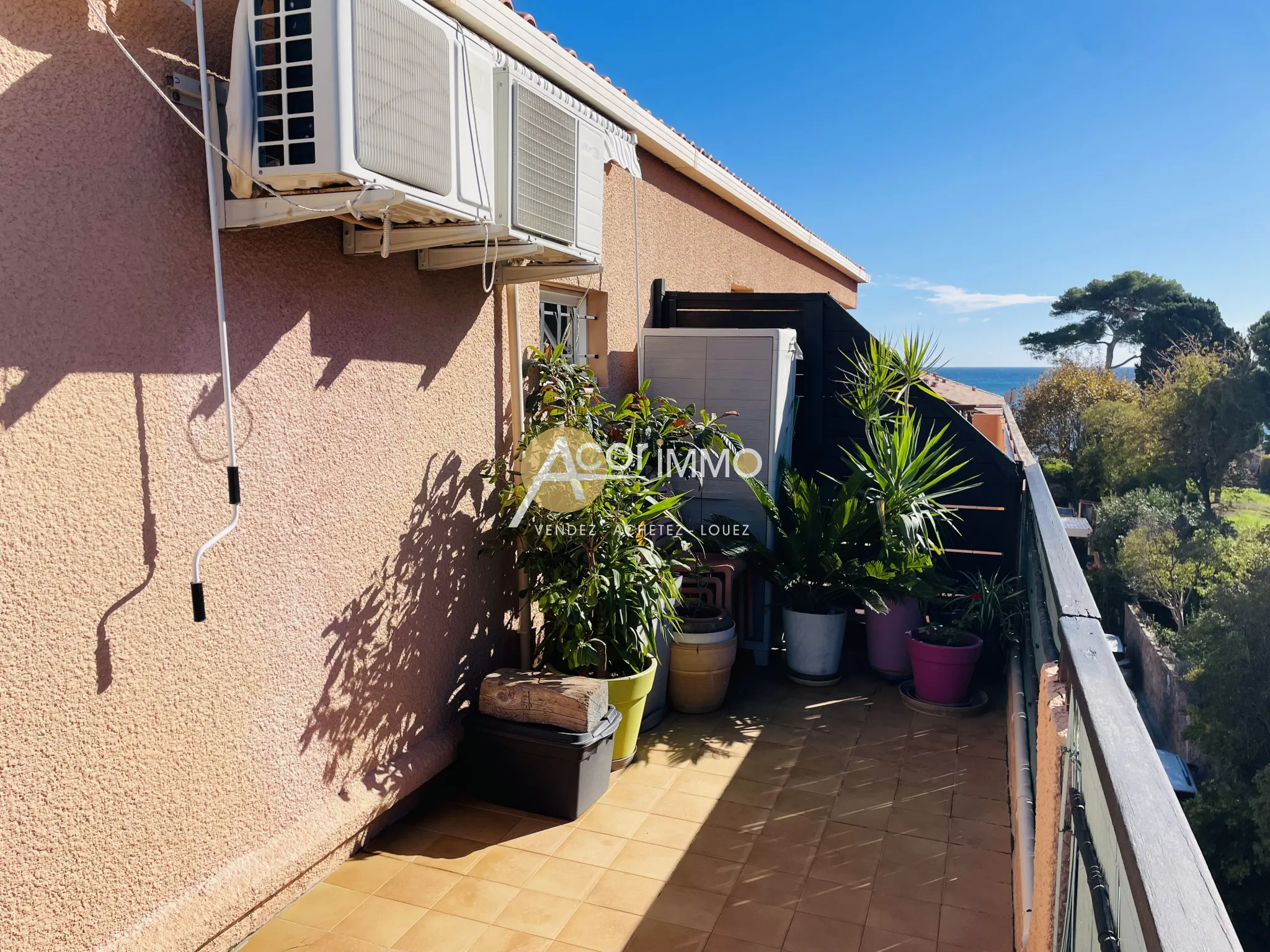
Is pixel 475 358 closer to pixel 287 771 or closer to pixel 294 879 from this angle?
pixel 287 771

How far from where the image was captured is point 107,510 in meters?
2.43

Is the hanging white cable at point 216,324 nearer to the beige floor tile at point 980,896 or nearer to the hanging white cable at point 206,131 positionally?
the hanging white cable at point 206,131

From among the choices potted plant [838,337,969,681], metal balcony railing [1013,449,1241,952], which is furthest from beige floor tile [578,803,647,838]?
potted plant [838,337,969,681]

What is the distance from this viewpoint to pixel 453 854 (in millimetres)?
3594

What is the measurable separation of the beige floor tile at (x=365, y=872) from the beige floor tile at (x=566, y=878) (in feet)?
1.88

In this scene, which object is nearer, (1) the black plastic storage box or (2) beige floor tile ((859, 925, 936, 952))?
(2) beige floor tile ((859, 925, 936, 952))

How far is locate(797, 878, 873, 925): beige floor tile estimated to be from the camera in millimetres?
3258

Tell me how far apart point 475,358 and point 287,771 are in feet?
6.62

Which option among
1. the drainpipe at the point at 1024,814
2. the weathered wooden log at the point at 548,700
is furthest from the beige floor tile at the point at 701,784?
the drainpipe at the point at 1024,814

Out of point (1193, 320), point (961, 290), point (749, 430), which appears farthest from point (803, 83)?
point (961, 290)

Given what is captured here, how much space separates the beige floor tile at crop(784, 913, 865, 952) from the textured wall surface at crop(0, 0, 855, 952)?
1.71 metres

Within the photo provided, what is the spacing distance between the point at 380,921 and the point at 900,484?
3958 millimetres

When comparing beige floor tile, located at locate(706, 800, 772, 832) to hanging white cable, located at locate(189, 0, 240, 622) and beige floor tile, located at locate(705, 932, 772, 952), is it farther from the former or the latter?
hanging white cable, located at locate(189, 0, 240, 622)

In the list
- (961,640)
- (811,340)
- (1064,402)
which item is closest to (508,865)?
(961,640)
